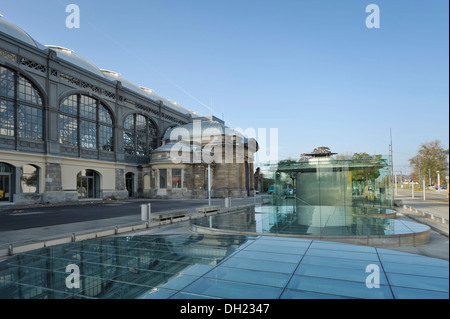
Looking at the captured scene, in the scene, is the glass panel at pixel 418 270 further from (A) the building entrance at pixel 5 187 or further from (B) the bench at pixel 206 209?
(A) the building entrance at pixel 5 187

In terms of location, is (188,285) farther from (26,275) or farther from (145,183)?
(145,183)

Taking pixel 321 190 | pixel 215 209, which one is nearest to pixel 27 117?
pixel 215 209

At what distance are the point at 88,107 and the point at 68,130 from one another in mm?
4786

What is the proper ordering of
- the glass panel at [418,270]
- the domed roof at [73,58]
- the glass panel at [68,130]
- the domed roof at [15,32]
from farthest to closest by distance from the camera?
the domed roof at [73,58]
the glass panel at [68,130]
the domed roof at [15,32]
the glass panel at [418,270]

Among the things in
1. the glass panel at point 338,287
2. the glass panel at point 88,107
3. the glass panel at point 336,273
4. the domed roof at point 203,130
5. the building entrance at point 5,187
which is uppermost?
the glass panel at point 88,107

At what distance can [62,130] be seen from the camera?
35.5 m

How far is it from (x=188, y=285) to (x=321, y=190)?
59.5 ft

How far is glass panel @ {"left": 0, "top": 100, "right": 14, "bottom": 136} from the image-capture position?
29141 millimetres

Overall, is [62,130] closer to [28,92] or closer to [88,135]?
[88,135]

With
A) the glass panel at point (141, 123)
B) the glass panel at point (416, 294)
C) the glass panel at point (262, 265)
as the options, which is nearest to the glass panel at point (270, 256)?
the glass panel at point (262, 265)

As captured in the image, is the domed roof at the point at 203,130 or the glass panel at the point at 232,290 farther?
the domed roof at the point at 203,130

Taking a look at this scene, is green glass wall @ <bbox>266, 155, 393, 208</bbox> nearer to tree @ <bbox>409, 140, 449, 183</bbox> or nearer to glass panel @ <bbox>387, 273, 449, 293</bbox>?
glass panel @ <bbox>387, 273, 449, 293</bbox>

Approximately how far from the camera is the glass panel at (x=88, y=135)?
3862cm
